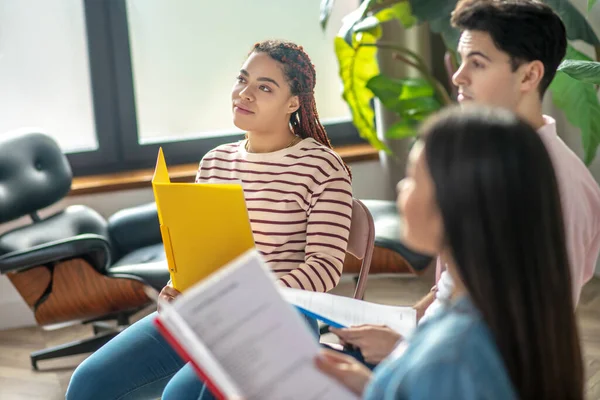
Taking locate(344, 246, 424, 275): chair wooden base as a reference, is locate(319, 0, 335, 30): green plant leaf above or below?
above

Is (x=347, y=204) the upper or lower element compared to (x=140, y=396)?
upper

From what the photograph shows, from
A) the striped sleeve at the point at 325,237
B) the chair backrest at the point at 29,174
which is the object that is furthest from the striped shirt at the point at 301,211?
the chair backrest at the point at 29,174

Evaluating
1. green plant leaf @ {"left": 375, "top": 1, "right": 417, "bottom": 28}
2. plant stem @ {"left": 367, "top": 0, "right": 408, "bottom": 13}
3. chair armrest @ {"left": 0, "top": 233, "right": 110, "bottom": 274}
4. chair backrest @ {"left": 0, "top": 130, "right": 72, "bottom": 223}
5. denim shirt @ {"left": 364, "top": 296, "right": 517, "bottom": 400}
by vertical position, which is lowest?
chair armrest @ {"left": 0, "top": 233, "right": 110, "bottom": 274}

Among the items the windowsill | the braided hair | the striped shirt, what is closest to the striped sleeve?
the striped shirt

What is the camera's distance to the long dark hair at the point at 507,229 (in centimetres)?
96

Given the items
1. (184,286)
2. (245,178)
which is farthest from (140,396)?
(245,178)

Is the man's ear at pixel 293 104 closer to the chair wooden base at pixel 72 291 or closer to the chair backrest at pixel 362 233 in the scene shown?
the chair backrest at pixel 362 233

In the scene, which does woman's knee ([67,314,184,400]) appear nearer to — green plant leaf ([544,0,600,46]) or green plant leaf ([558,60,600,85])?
green plant leaf ([558,60,600,85])

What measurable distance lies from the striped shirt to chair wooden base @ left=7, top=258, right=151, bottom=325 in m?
1.21

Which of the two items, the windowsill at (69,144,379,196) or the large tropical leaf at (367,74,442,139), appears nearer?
the large tropical leaf at (367,74,442,139)

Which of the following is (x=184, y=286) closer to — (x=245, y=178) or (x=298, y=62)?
(x=245, y=178)

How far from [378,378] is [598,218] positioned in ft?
2.45

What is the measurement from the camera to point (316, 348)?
3.50 ft

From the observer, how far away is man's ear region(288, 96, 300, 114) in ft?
6.47
